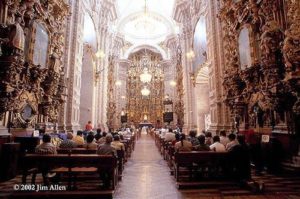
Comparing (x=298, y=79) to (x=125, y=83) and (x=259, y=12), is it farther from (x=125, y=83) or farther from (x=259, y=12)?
(x=125, y=83)

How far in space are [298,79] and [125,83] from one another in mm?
34269

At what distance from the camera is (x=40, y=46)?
8422 millimetres

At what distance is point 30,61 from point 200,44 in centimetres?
1151

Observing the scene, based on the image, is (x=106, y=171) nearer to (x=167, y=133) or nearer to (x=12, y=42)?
(x=12, y=42)

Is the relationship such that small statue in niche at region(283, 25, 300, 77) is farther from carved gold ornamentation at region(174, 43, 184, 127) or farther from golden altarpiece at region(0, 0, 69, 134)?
carved gold ornamentation at region(174, 43, 184, 127)

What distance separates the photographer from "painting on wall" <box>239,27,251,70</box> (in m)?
8.13

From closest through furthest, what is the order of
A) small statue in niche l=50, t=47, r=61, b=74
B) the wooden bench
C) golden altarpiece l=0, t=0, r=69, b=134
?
the wooden bench → golden altarpiece l=0, t=0, r=69, b=134 → small statue in niche l=50, t=47, r=61, b=74

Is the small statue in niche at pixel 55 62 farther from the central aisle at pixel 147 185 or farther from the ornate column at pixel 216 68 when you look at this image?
the ornate column at pixel 216 68

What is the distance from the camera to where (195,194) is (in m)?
4.11

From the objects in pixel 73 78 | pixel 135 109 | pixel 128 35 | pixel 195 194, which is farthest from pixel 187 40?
pixel 135 109

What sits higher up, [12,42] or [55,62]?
[55,62]

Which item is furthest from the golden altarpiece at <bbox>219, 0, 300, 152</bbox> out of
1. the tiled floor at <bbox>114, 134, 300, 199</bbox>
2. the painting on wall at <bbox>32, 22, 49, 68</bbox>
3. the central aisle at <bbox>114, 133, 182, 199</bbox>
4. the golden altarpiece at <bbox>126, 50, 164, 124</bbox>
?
the golden altarpiece at <bbox>126, 50, 164, 124</bbox>

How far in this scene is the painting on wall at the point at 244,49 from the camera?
8.13 metres

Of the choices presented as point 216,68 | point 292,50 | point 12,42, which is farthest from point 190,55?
point 12,42
